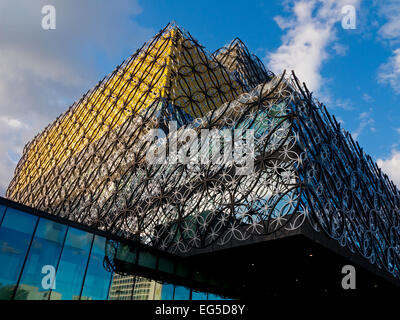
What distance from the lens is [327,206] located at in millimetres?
19125

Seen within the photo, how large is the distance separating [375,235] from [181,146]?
15842mm

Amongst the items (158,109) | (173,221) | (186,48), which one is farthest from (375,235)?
(186,48)

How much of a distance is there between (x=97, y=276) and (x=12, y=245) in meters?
5.01

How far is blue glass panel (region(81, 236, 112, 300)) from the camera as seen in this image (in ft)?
60.3

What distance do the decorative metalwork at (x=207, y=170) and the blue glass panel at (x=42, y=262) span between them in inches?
287

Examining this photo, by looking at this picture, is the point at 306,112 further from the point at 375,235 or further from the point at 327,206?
the point at 375,235

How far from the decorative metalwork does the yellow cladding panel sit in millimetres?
199

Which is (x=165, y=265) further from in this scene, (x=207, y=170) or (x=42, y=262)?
(x=42, y=262)

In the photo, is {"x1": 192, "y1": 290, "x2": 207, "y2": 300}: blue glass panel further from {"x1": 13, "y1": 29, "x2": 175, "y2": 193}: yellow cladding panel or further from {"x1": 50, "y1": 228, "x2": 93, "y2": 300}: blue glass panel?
{"x1": 13, "y1": 29, "x2": 175, "y2": 193}: yellow cladding panel

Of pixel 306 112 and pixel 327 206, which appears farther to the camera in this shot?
pixel 306 112

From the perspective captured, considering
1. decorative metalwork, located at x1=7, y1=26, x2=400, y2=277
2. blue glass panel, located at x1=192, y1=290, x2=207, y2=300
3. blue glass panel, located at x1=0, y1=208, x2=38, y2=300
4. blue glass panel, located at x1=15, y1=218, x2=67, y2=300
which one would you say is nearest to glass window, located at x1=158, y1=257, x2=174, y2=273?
decorative metalwork, located at x1=7, y1=26, x2=400, y2=277

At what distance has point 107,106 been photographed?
1606 inches

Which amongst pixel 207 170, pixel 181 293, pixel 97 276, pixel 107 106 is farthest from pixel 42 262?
pixel 107 106

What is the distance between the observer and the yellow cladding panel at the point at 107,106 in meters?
35.0
